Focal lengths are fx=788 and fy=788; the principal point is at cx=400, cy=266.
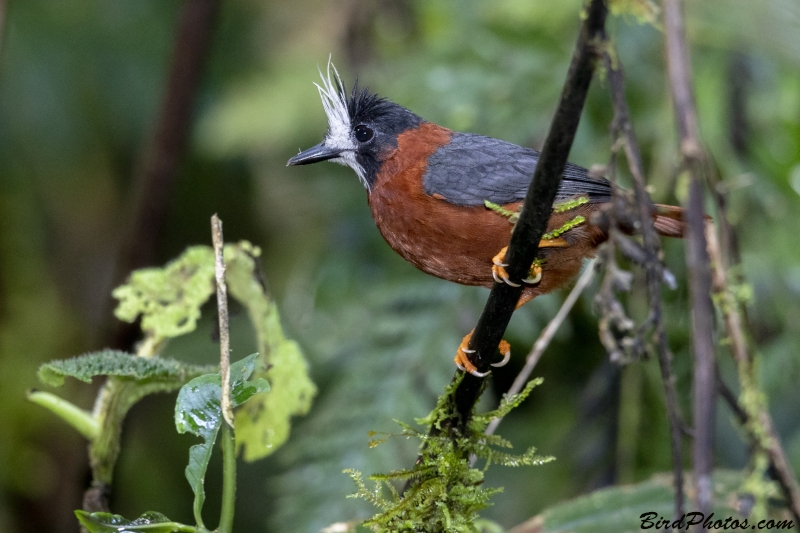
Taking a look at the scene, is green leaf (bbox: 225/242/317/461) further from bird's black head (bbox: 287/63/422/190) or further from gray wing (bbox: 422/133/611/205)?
bird's black head (bbox: 287/63/422/190)

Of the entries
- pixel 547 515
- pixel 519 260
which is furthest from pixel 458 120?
pixel 519 260

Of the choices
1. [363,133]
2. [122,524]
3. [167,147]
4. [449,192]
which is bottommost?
[122,524]

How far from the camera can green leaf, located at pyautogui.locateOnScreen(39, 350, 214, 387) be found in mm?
1629

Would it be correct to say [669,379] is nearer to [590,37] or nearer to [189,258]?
[590,37]

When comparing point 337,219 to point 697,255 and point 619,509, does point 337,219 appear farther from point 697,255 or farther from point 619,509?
point 697,255

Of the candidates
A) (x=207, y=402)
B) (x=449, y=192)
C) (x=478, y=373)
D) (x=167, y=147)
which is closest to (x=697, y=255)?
(x=478, y=373)

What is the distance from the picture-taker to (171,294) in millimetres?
2133

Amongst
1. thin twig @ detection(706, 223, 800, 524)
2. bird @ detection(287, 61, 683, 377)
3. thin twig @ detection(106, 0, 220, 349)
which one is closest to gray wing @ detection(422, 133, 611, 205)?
bird @ detection(287, 61, 683, 377)

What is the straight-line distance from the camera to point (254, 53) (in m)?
5.57

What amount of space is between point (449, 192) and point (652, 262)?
1.47 meters

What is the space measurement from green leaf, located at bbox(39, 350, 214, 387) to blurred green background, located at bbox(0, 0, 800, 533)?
1625mm

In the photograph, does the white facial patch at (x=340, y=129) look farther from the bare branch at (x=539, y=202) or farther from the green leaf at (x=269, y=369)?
the bare branch at (x=539, y=202)

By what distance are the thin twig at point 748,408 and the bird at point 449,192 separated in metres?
0.97

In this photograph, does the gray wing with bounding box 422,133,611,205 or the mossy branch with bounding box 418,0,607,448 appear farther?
the gray wing with bounding box 422,133,611,205
